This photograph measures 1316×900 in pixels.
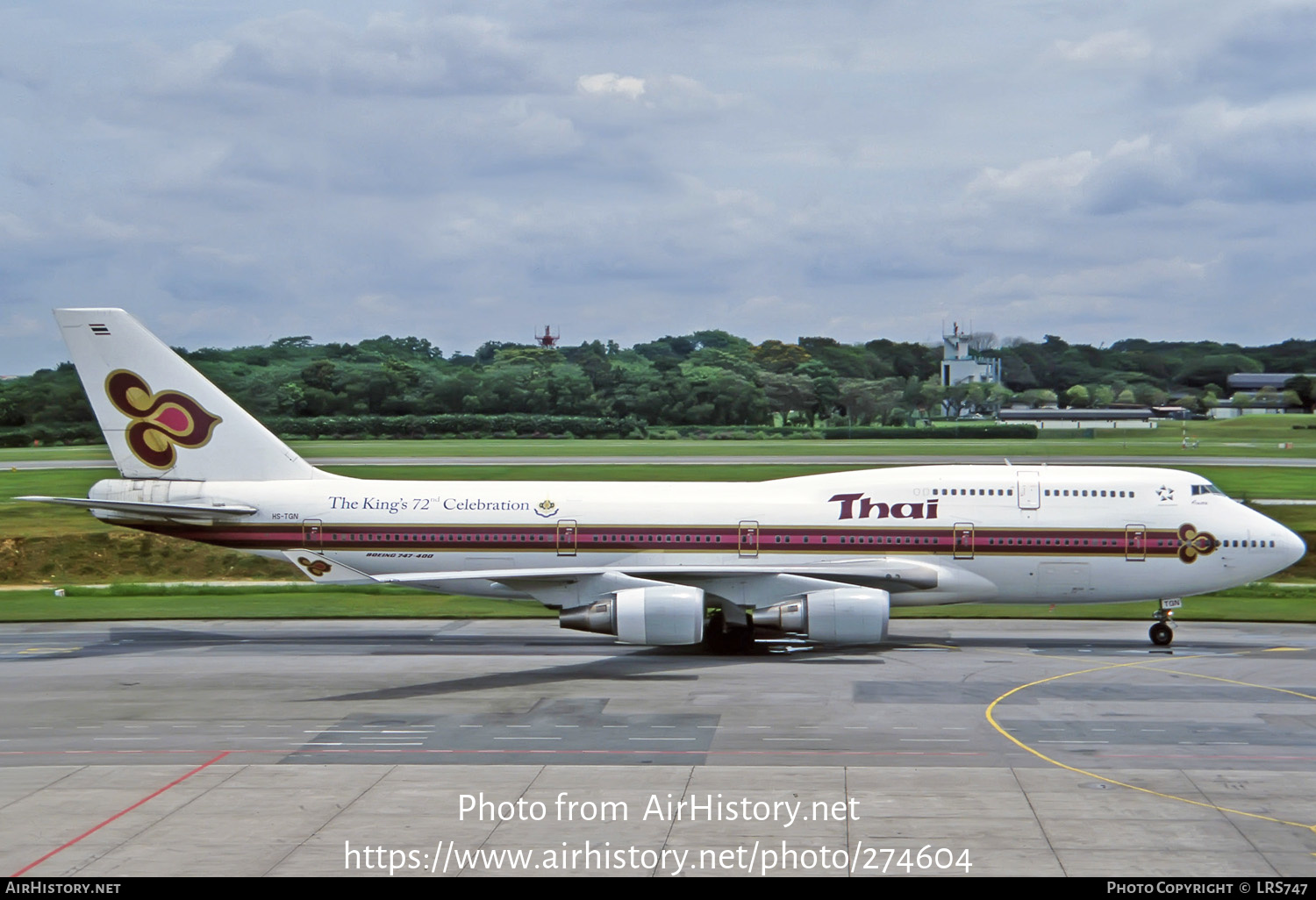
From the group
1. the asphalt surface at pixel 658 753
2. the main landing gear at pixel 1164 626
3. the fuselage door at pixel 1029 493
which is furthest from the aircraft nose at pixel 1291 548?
the fuselage door at pixel 1029 493

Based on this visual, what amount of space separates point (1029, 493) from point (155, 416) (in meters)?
26.5

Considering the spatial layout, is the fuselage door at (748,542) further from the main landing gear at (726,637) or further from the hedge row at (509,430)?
the hedge row at (509,430)

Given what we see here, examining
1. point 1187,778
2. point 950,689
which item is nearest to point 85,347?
point 950,689

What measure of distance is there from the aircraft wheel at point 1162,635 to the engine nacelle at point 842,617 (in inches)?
344

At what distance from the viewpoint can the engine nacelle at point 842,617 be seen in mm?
33250

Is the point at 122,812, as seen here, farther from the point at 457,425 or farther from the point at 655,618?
the point at 457,425

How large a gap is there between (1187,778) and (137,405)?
31186 millimetres

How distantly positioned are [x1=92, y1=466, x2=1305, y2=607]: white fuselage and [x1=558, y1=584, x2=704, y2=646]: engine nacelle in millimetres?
2032

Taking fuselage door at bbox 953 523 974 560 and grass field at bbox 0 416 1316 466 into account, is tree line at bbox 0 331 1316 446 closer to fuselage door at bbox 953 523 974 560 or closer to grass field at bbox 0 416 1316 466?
grass field at bbox 0 416 1316 466

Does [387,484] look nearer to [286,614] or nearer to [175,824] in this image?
[286,614]

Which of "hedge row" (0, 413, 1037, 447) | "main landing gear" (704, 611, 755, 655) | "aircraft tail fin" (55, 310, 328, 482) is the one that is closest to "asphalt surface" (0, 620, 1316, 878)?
"main landing gear" (704, 611, 755, 655)

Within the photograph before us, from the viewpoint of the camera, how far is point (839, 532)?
36094 millimetres

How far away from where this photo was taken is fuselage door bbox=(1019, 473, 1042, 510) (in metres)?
36.3

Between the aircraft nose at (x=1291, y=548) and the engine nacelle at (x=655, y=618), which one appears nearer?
the engine nacelle at (x=655, y=618)
